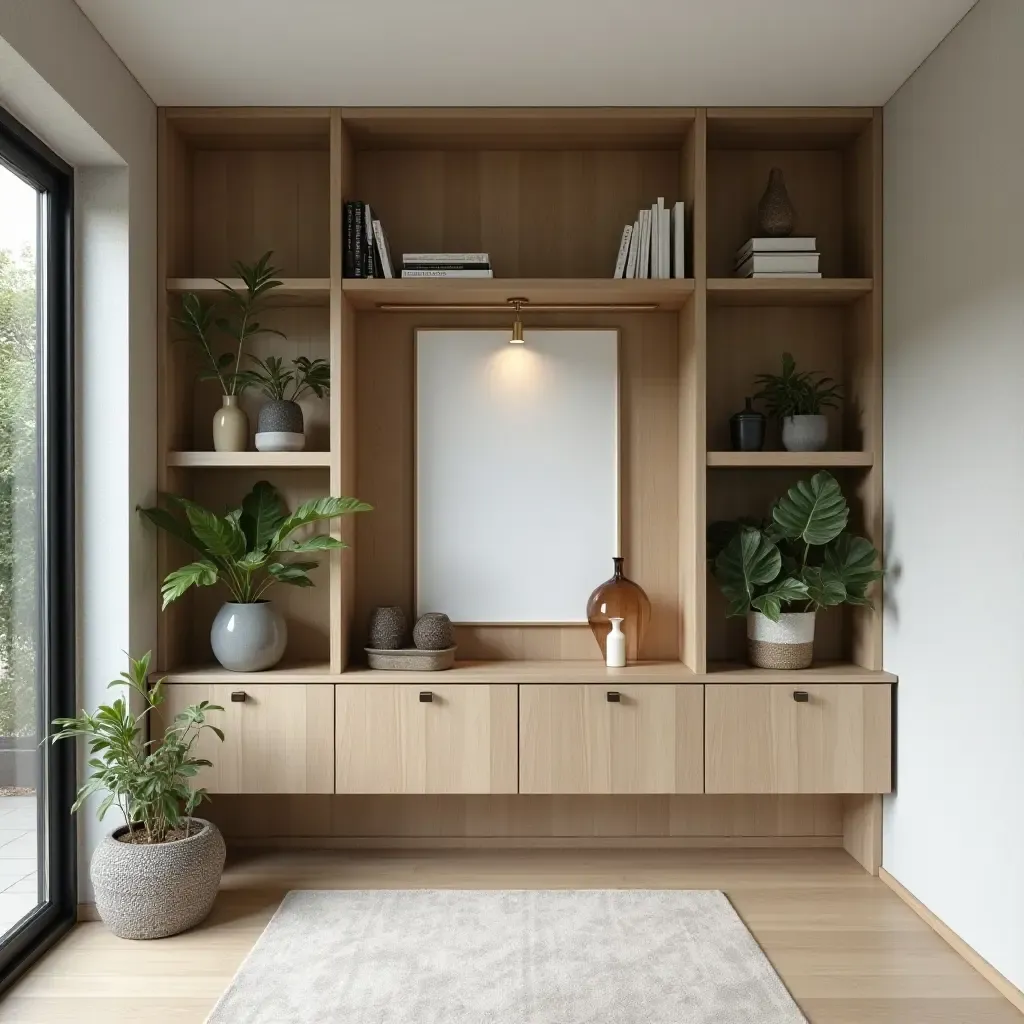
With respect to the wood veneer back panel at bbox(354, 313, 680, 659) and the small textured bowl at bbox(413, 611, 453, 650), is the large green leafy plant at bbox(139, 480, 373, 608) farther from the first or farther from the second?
the small textured bowl at bbox(413, 611, 453, 650)

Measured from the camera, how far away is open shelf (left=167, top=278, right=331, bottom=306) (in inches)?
132

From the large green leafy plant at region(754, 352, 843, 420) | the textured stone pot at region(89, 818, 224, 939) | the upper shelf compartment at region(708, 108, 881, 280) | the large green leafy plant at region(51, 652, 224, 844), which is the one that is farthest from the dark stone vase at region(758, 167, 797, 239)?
the textured stone pot at region(89, 818, 224, 939)

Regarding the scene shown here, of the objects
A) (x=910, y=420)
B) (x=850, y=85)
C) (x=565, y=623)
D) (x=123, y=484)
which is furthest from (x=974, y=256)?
(x=123, y=484)

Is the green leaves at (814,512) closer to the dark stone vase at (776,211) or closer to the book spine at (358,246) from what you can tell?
the dark stone vase at (776,211)

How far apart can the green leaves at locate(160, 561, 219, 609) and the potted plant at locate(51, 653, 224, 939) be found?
10.3 inches

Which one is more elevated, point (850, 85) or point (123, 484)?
point (850, 85)

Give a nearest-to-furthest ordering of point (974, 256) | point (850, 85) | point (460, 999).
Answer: point (460, 999) < point (974, 256) < point (850, 85)

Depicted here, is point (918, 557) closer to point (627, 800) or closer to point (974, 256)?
point (974, 256)

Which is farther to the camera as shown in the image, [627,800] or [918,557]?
[627,800]

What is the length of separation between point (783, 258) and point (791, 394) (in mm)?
464

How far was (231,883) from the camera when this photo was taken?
3303mm

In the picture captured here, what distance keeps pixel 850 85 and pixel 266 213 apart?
6.79 feet

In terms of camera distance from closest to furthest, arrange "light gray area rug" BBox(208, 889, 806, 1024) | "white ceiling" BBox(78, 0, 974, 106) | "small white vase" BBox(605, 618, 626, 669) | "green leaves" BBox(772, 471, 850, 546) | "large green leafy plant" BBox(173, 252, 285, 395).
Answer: "light gray area rug" BBox(208, 889, 806, 1024) < "white ceiling" BBox(78, 0, 974, 106) < "green leaves" BBox(772, 471, 850, 546) < "large green leafy plant" BBox(173, 252, 285, 395) < "small white vase" BBox(605, 618, 626, 669)

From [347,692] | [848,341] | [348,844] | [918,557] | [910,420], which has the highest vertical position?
[848,341]
